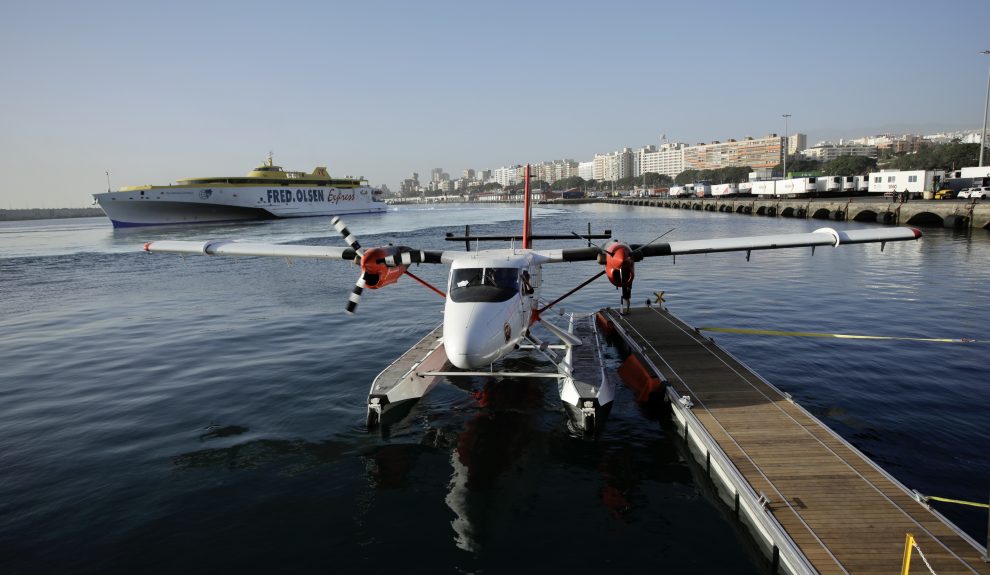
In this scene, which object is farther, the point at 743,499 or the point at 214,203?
the point at 214,203

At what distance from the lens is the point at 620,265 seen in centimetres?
1552

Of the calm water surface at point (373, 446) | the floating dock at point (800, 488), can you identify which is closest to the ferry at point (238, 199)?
the calm water surface at point (373, 446)

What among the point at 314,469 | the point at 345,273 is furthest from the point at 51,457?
the point at 345,273

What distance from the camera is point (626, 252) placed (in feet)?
51.4

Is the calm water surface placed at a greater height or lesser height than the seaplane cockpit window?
lesser

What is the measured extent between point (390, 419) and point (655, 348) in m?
9.94

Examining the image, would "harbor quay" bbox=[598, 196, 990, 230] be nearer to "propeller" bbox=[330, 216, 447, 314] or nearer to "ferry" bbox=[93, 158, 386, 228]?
"propeller" bbox=[330, 216, 447, 314]

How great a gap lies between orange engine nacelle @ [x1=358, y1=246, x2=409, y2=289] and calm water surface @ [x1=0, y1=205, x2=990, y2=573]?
3.85m

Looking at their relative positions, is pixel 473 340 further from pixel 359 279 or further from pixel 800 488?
pixel 800 488

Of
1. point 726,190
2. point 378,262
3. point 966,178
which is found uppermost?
point 726,190

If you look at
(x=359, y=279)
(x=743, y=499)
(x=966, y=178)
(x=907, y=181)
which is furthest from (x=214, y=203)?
(x=966, y=178)

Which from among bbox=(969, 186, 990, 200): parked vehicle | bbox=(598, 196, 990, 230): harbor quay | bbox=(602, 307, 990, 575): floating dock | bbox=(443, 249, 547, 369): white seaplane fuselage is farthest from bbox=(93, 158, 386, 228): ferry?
bbox=(969, 186, 990, 200): parked vehicle

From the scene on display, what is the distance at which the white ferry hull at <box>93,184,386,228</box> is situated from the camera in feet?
316

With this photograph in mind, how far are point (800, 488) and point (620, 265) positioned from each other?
24.5ft
